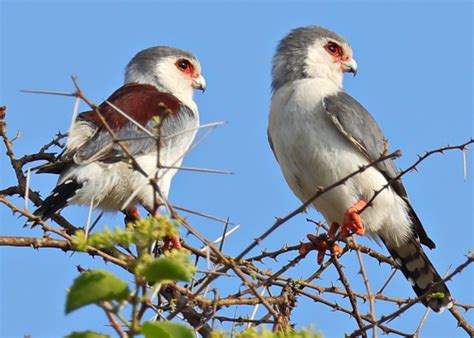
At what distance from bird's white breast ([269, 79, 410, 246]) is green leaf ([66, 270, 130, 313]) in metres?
3.06

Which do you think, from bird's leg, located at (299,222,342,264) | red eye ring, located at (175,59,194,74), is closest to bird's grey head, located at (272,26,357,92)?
red eye ring, located at (175,59,194,74)

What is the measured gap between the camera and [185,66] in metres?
6.16

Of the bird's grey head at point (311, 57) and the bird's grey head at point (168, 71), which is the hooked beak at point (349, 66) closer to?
the bird's grey head at point (311, 57)

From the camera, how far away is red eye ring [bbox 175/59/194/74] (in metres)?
6.12

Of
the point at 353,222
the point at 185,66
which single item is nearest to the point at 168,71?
the point at 185,66

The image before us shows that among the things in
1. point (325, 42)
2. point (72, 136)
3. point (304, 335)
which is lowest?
point (304, 335)

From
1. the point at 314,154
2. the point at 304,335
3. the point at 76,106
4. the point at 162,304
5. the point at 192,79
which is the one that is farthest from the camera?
the point at 192,79

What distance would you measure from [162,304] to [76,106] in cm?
148

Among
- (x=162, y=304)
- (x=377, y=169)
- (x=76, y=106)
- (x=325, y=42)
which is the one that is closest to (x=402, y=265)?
(x=377, y=169)

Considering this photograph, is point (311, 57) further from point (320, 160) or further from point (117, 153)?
point (117, 153)

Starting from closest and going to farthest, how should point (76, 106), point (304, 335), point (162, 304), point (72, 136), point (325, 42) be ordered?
point (304, 335), point (76, 106), point (162, 304), point (72, 136), point (325, 42)

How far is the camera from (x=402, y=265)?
16.0ft

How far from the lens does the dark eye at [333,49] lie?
5.20m

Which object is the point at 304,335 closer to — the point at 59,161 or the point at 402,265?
the point at 59,161
